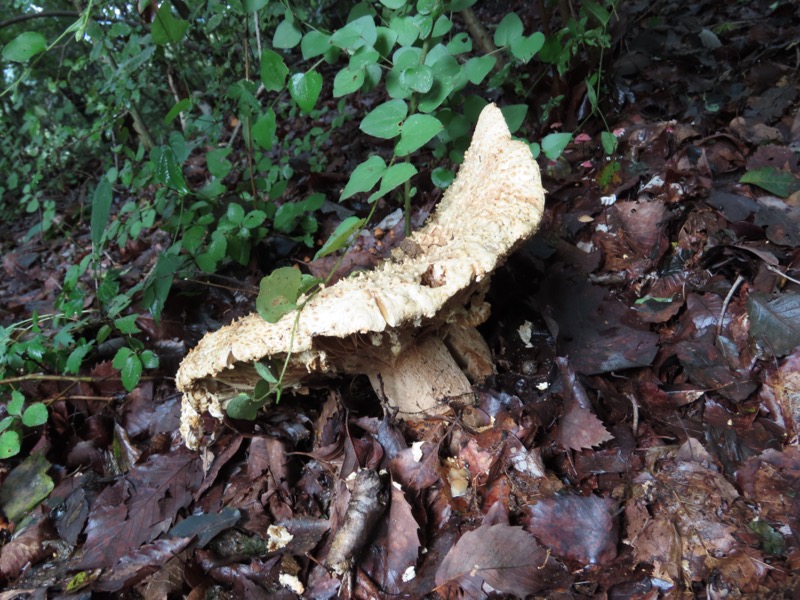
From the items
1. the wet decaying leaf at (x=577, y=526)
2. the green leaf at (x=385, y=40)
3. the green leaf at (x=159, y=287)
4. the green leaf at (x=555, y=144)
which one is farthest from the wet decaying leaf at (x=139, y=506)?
the green leaf at (x=555, y=144)

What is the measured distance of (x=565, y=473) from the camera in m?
2.19

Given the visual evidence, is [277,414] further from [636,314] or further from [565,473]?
[636,314]

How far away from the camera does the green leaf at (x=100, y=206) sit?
2920mm

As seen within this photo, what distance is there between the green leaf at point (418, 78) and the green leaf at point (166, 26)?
48.4 inches

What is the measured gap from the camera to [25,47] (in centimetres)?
227

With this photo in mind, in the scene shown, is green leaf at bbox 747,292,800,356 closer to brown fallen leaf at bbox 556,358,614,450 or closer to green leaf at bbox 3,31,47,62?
brown fallen leaf at bbox 556,358,614,450

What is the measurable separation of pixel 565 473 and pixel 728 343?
1.04 m

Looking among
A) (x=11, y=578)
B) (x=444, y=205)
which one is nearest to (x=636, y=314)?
(x=444, y=205)

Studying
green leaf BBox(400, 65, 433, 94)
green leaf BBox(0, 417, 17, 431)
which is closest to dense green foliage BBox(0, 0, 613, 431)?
green leaf BBox(400, 65, 433, 94)

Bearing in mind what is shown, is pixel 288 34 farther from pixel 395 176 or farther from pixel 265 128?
pixel 395 176

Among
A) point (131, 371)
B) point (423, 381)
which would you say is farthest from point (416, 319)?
point (131, 371)

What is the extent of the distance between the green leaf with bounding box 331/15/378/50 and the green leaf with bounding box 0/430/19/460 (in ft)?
9.19

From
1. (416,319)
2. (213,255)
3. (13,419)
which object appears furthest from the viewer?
(213,255)

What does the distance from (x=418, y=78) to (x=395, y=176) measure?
1.78ft
